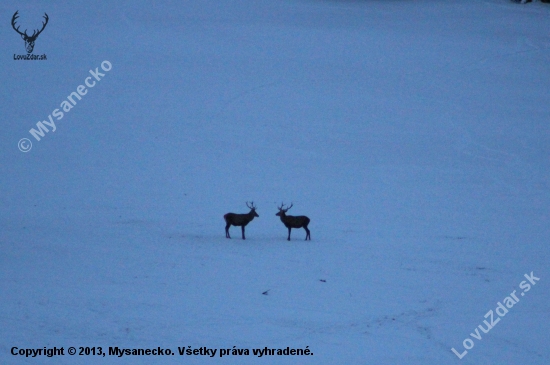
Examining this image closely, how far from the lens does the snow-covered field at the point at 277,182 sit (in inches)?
368

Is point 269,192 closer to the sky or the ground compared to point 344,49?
closer to the ground

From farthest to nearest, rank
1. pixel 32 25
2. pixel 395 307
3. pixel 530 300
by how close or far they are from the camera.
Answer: pixel 32 25 < pixel 530 300 < pixel 395 307

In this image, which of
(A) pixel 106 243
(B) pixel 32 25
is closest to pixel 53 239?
(A) pixel 106 243

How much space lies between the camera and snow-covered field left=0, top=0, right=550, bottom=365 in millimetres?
9359

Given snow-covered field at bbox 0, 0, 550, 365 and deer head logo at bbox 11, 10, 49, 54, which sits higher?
deer head logo at bbox 11, 10, 49, 54

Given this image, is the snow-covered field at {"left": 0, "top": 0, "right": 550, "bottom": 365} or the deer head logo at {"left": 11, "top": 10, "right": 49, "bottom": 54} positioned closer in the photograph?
the snow-covered field at {"left": 0, "top": 0, "right": 550, "bottom": 365}

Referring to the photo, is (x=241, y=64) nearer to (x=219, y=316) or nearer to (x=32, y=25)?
(x=32, y=25)

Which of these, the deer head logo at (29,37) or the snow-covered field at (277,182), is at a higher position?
the deer head logo at (29,37)

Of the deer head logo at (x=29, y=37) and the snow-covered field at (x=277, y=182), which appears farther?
the deer head logo at (x=29, y=37)

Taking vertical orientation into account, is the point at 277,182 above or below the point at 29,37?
below

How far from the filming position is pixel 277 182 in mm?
19031

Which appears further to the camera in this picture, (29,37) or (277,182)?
(29,37)

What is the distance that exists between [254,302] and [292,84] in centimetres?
1982

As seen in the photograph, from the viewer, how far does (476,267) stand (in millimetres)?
12398
